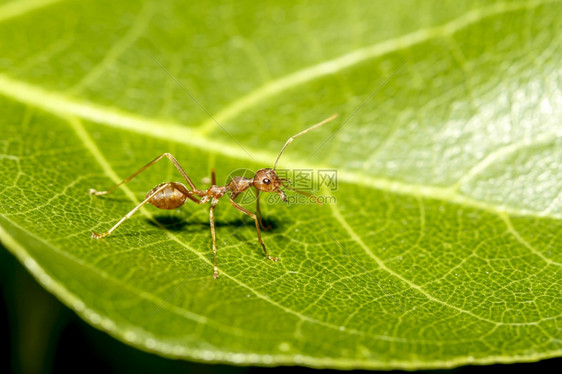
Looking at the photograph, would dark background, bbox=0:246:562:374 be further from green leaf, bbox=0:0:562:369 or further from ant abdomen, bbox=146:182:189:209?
ant abdomen, bbox=146:182:189:209

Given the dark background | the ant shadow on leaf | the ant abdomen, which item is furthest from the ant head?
the dark background

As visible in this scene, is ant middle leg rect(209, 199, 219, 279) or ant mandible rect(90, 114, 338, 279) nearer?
ant middle leg rect(209, 199, 219, 279)

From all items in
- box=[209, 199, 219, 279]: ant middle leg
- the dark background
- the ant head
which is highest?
the ant head

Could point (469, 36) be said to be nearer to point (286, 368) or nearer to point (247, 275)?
point (247, 275)

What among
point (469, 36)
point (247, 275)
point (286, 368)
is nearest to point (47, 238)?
point (247, 275)

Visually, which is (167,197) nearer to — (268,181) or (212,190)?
(212,190)

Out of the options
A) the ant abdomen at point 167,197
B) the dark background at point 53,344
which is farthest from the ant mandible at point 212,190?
the dark background at point 53,344

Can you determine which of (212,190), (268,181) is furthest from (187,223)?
(268,181)
